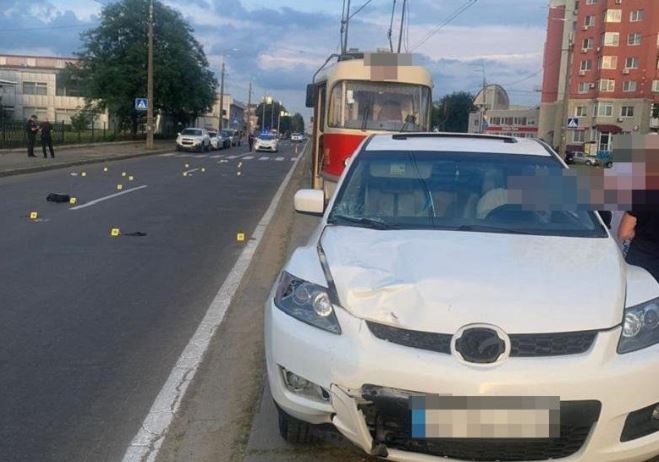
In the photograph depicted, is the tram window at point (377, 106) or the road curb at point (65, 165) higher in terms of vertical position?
the tram window at point (377, 106)

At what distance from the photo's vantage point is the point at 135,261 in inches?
355

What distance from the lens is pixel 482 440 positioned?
3.05 m

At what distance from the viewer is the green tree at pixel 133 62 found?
5397 cm

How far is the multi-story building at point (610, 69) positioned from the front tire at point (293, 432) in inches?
3020

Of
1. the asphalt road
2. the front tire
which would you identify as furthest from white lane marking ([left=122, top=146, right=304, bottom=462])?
the front tire

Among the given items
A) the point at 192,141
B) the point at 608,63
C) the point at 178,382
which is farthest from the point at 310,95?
the point at 608,63

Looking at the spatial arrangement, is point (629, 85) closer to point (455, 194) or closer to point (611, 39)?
point (611, 39)

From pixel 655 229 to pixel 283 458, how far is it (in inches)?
113

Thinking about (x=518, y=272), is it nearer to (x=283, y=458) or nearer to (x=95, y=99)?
(x=283, y=458)

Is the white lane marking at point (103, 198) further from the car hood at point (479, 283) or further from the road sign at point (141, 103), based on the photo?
the road sign at point (141, 103)

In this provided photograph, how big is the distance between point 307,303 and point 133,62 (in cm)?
5408

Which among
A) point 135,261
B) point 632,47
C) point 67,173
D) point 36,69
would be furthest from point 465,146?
point 36,69

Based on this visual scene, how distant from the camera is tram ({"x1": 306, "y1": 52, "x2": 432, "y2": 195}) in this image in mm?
14664

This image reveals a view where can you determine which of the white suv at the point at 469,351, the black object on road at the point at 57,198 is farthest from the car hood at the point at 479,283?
the black object on road at the point at 57,198
